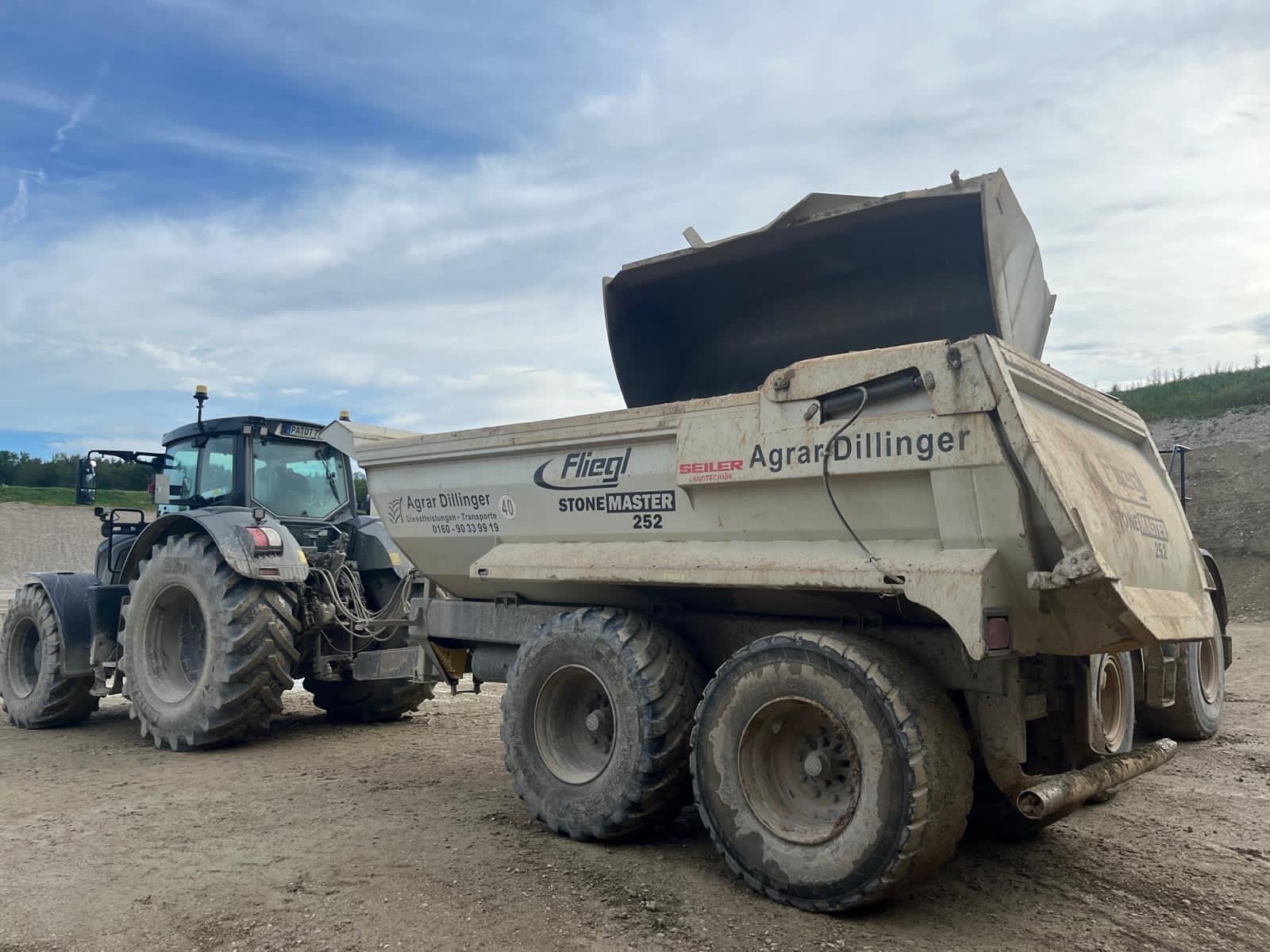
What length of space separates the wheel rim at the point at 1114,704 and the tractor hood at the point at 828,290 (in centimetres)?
167

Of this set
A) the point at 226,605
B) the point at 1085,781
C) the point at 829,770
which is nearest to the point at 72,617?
the point at 226,605

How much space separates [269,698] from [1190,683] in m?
6.35

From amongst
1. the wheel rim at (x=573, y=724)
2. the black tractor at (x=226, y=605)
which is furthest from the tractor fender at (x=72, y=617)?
the wheel rim at (x=573, y=724)

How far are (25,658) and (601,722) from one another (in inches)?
253

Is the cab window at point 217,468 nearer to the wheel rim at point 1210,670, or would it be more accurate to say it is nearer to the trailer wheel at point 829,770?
the trailer wheel at point 829,770

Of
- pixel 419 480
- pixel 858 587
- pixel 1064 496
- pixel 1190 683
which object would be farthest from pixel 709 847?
pixel 1190 683

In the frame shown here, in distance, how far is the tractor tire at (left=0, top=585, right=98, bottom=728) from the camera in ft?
26.2

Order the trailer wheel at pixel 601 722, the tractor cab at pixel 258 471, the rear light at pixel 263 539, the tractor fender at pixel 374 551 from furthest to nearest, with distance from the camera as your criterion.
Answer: the tractor cab at pixel 258 471 < the tractor fender at pixel 374 551 < the rear light at pixel 263 539 < the trailer wheel at pixel 601 722

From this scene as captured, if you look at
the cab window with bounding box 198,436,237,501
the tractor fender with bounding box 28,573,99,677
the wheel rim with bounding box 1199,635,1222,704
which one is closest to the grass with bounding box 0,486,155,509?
the tractor fender with bounding box 28,573,99,677

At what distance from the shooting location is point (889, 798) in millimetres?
3523

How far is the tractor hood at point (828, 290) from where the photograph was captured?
194 inches

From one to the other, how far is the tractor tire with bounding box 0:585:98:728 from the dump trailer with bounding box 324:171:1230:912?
3.83 meters

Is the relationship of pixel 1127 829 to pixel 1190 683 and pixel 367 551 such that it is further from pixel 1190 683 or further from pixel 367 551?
pixel 367 551

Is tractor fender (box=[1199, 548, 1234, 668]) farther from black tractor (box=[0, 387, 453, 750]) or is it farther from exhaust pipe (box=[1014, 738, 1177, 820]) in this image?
black tractor (box=[0, 387, 453, 750])
